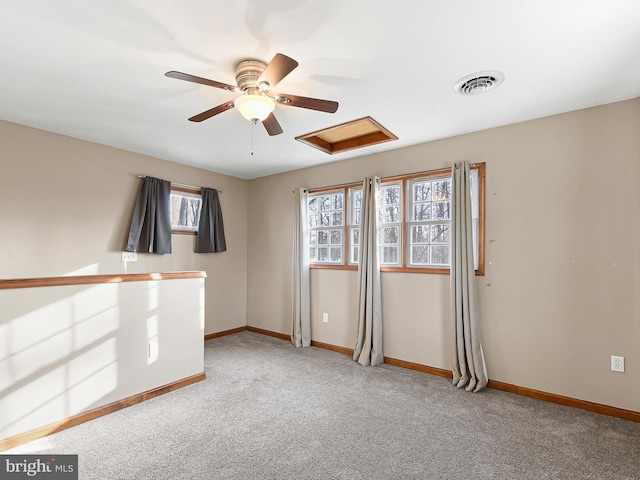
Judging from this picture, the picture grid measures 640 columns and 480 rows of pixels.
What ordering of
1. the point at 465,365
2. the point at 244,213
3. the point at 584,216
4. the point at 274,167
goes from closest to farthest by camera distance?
the point at 584,216 < the point at 465,365 < the point at 274,167 < the point at 244,213

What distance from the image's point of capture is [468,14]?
168 cm

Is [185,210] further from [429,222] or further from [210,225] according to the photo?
[429,222]

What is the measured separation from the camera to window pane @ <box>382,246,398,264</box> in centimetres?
389

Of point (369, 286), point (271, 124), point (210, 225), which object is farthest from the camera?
point (210, 225)

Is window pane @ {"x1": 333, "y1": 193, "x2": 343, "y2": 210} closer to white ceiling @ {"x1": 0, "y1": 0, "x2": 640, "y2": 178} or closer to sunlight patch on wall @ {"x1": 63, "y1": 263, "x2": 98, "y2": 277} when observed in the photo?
white ceiling @ {"x1": 0, "y1": 0, "x2": 640, "y2": 178}

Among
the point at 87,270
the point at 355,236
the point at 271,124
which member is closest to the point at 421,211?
the point at 355,236

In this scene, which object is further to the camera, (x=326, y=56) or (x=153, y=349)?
(x=153, y=349)

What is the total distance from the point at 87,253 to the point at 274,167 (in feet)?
8.16

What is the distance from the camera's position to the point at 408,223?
12.4 ft

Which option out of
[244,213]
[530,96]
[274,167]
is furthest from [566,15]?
[244,213]

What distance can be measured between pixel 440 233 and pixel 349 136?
4.86ft

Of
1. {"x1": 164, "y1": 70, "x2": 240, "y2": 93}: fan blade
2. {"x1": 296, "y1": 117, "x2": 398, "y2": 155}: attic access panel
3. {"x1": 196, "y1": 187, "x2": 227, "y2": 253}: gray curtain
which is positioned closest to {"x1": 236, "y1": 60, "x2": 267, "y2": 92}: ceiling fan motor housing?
{"x1": 164, "y1": 70, "x2": 240, "y2": 93}: fan blade

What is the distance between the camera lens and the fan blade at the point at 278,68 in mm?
1690

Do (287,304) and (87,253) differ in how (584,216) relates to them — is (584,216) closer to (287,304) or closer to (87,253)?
(287,304)
